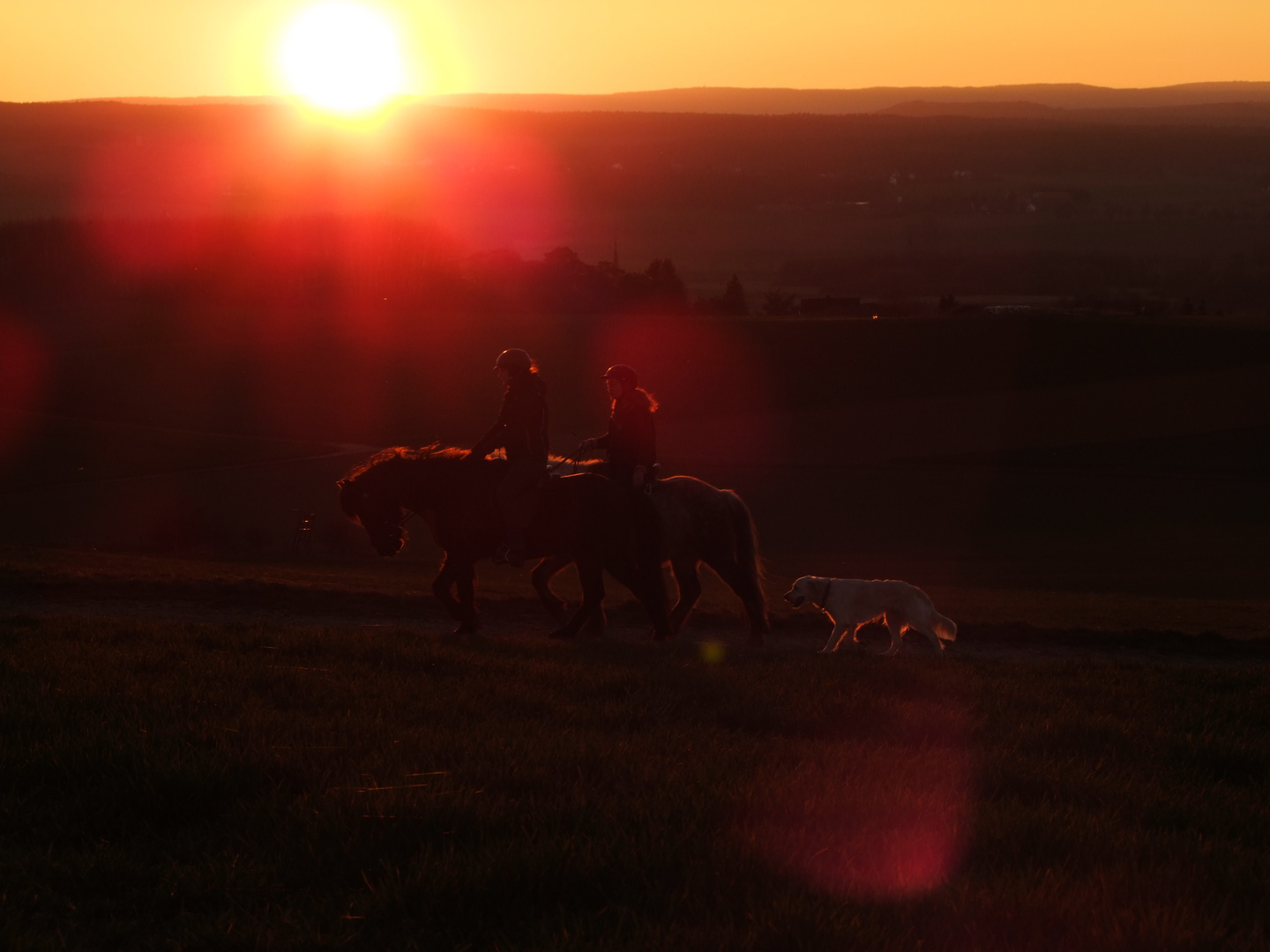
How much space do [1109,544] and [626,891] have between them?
37630mm

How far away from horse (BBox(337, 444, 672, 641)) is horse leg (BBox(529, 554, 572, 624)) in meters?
0.63

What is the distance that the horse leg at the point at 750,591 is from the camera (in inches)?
500

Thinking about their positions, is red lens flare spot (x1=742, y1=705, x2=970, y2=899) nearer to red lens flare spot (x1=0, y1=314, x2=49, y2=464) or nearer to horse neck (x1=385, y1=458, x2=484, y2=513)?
horse neck (x1=385, y1=458, x2=484, y2=513)

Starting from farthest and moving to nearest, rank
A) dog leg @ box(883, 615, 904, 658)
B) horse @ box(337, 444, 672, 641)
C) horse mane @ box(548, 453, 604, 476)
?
1. dog leg @ box(883, 615, 904, 658)
2. horse mane @ box(548, 453, 604, 476)
3. horse @ box(337, 444, 672, 641)

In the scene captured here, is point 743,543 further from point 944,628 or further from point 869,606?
point 944,628

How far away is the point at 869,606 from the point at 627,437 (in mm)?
3033

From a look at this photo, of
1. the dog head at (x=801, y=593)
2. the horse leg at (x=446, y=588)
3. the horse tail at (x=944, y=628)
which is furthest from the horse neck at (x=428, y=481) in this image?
the horse tail at (x=944, y=628)

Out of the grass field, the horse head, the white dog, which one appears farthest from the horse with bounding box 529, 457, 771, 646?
the grass field

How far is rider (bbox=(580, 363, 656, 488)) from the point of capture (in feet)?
38.8

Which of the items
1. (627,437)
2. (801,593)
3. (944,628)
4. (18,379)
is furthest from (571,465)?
(18,379)

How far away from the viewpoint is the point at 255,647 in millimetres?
9141

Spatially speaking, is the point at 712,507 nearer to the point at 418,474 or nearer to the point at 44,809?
the point at 418,474

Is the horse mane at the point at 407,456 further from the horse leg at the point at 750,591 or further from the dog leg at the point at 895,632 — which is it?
the dog leg at the point at 895,632

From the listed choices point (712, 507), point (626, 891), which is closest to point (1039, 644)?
point (712, 507)
